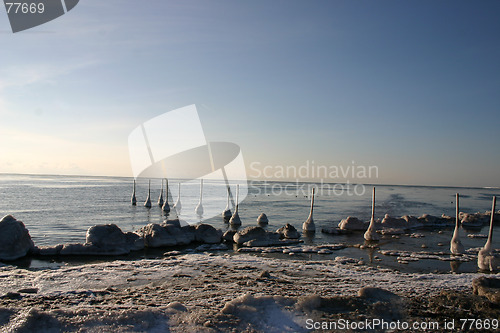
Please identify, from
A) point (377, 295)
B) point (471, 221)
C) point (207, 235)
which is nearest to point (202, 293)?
point (377, 295)

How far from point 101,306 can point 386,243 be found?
988 inches

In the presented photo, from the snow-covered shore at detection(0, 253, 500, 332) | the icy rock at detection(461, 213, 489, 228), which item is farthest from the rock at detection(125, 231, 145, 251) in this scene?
the icy rock at detection(461, 213, 489, 228)

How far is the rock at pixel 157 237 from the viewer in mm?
23922

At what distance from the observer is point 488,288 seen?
43.1 feet

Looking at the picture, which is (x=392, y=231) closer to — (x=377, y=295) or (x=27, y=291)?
(x=377, y=295)

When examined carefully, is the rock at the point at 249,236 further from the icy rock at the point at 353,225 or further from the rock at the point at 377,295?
the rock at the point at 377,295

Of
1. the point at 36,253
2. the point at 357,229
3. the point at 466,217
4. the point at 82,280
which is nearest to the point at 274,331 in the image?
the point at 82,280

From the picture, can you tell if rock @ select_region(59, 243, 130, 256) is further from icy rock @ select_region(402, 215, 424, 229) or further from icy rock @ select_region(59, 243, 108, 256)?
icy rock @ select_region(402, 215, 424, 229)

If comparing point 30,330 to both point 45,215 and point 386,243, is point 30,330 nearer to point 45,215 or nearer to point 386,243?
point 386,243

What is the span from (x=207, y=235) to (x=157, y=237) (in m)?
4.24

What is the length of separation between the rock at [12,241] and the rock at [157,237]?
729 cm

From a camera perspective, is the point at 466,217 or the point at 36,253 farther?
the point at 466,217

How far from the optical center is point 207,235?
2639cm

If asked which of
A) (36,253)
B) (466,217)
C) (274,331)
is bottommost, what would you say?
(466,217)
